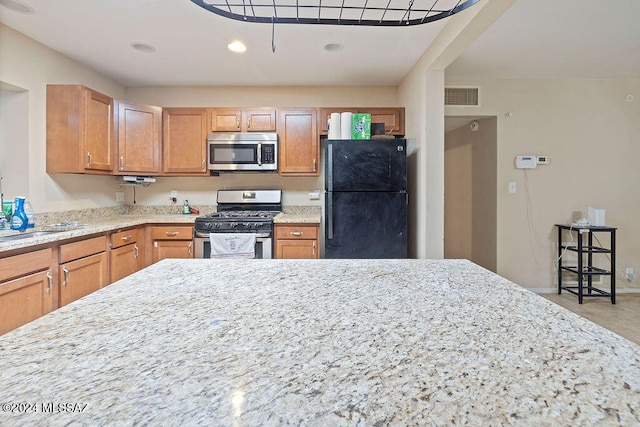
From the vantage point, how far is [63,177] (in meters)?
2.70

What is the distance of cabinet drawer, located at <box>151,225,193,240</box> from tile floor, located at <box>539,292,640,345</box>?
3839 millimetres

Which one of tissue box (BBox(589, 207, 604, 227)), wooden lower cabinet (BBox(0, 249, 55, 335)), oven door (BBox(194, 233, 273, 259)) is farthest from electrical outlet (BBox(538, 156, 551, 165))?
wooden lower cabinet (BBox(0, 249, 55, 335))

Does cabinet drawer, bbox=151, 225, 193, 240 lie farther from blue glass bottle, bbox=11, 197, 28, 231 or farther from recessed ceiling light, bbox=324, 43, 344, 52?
recessed ceiling light, bbox=324, 43, 344, 52

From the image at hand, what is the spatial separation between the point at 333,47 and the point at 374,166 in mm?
1061

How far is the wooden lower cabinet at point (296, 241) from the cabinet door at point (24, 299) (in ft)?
5.52

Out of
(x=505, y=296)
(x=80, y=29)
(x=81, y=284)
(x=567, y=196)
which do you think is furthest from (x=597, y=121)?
(x=81, y=284)

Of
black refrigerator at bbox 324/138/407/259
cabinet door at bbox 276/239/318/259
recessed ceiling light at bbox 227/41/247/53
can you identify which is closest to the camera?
recessed ceiling light at bbox 227/41/247/53

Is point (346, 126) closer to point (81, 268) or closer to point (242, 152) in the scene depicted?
point (242, 152)

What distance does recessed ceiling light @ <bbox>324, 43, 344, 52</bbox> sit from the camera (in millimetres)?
2494

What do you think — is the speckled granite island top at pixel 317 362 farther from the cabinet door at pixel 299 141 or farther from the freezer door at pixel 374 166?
the cabinet door at pixel 299 141

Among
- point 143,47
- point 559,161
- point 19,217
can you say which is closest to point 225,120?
point 143,47

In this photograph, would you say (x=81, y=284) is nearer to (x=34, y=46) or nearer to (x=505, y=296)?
(x=34, y=46)

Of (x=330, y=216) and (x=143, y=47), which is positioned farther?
(x=330, y=216)

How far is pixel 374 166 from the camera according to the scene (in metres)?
2.72
